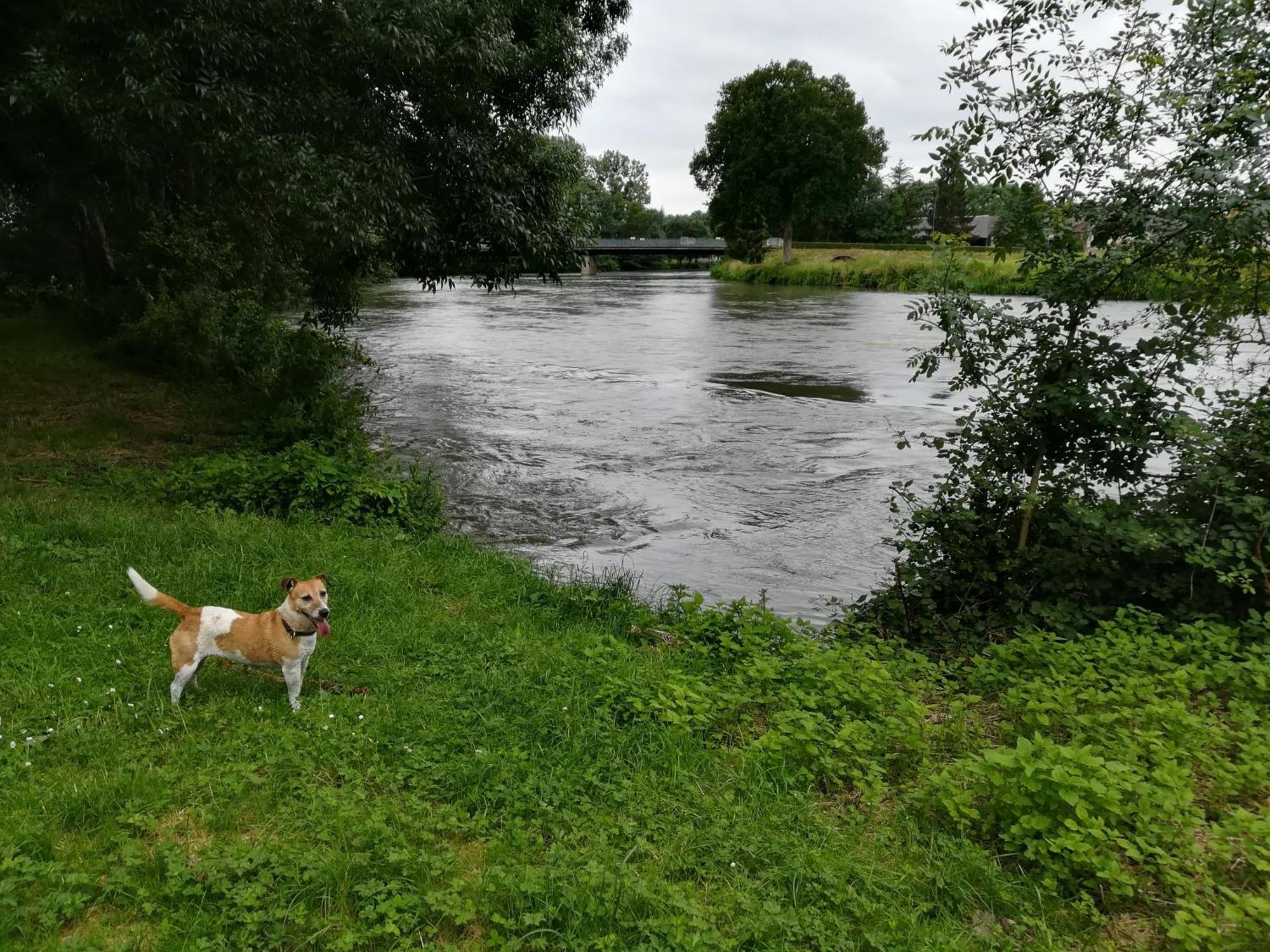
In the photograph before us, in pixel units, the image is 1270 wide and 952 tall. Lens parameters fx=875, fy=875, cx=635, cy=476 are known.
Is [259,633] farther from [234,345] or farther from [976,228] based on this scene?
[976,228]

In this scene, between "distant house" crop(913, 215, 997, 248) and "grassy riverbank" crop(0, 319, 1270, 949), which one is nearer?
"grassy riverbank" crop(0, 319, 1270, 949)

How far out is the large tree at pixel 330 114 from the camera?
314 inches

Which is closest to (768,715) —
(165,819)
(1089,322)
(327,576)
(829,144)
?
(165,819)

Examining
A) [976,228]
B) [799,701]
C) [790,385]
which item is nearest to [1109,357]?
[799,701]

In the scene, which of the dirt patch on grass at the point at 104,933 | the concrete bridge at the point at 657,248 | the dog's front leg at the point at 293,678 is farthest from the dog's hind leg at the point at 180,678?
the concrete bridge at the point at 657,248

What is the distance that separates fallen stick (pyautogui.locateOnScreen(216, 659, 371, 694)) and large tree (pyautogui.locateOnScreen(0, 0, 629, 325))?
4735 mm

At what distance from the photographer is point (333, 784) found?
13.3ft

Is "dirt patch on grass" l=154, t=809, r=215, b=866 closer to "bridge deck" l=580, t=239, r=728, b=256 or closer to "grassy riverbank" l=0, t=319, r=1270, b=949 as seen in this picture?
"grassy riverbank" l=0, t=319, r=1270, b=949

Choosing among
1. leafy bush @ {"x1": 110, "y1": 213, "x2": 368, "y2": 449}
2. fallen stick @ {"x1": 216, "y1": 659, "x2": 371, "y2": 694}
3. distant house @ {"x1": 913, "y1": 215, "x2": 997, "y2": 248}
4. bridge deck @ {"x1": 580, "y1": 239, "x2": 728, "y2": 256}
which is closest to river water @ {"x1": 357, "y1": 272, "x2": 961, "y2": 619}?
leafy bush @ {"x1": 110, "y1": 213, "x2": 368, "y2": 449}

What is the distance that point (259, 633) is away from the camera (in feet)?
15.4

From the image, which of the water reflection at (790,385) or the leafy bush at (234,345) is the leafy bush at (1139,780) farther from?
the water reflection at (790,385)

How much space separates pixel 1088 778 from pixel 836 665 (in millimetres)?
1685

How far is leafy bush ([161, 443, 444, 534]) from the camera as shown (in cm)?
845

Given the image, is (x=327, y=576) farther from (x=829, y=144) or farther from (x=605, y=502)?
(x=829, y=144)
